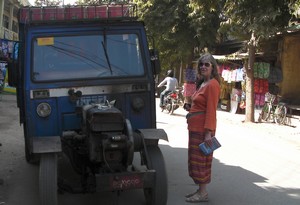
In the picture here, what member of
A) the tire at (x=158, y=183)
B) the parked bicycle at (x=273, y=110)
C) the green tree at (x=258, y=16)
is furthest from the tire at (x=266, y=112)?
the tire at (x=158, y=183)

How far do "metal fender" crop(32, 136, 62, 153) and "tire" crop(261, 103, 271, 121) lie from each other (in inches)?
401

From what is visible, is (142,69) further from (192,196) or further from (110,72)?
(192,196)

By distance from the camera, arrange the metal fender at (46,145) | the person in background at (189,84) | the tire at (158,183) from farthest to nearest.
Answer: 1. the person in background at (189,84)
2. the tire at (158,183)
3. the metal fender at (46,145)

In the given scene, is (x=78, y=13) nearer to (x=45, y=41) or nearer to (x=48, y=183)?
(x=45, y=41)

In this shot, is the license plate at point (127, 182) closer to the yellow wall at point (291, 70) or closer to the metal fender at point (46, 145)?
the metal fender at point (46, 145)

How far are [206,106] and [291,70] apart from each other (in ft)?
33.4

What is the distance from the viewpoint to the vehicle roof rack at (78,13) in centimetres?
538

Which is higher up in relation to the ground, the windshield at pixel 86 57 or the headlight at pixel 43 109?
the windshield at pixel 86 57

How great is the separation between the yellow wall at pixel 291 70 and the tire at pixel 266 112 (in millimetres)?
1009

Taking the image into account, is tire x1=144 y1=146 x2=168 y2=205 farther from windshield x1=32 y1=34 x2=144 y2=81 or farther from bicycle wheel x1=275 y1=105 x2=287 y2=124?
bicycle wheel x1=275 y1=105 x2=287 y2=124

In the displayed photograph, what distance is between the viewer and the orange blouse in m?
4.88

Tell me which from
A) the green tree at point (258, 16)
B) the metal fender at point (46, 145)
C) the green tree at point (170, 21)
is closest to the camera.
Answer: the metal fender at point (46, 145)

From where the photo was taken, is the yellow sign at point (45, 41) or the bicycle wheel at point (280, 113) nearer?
the yellow sign at point (45, 41)

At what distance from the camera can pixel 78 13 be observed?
218 inches
